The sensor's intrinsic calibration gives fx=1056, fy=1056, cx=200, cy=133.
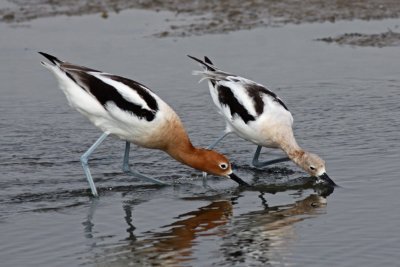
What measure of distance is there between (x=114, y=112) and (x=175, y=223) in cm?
126

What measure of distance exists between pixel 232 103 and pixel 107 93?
1.36 m

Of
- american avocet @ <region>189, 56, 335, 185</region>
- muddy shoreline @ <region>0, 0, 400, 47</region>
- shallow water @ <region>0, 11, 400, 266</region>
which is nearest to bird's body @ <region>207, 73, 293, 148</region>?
american avocet @ <region>189, 56, 335, 185</region>

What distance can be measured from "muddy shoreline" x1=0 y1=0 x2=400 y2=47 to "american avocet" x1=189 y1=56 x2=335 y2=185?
14.4 ft

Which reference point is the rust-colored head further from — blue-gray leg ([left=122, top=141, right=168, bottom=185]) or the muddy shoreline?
the muddy shoreline

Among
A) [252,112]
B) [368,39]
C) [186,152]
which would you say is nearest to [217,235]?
[186,152]

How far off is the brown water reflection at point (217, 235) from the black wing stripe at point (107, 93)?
792 mm

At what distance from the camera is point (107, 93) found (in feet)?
28.0

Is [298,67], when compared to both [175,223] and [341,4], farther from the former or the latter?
[175,223]

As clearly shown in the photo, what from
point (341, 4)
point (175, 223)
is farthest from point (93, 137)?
point (341, 4)

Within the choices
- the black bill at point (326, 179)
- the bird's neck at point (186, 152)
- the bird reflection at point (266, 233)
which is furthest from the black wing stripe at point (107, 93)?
the black bill at point (326, 179)

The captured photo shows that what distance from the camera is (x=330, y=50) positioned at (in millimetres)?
13203

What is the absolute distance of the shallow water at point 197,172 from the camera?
715 centimetres

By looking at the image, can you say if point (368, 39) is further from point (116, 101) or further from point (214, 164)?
point (116, 101)

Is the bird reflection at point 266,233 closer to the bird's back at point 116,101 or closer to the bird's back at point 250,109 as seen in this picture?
the bird's back at point 250,109
